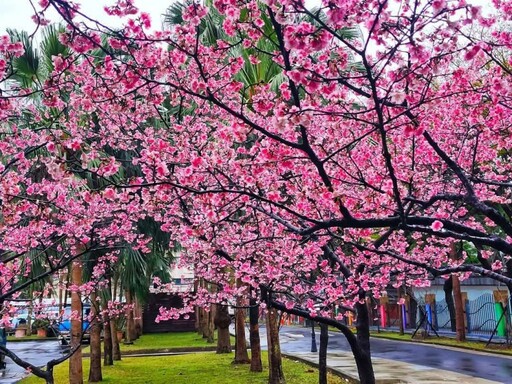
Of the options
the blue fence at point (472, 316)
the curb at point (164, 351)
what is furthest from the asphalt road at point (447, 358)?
the curb at point (164, 351)

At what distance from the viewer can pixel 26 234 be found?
8180 mm

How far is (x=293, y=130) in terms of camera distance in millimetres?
5227

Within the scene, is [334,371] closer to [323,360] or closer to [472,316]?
[323,360]

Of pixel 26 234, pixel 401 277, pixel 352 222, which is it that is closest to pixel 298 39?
pixel 352 222

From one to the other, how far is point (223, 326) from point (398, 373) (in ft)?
21.2

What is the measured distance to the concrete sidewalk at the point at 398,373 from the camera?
11.5 m

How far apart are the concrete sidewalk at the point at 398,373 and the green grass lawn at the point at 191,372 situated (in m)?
0.52

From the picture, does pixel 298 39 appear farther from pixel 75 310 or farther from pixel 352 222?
pixel 75 310

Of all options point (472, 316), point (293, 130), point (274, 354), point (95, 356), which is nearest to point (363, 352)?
point (293, 130)

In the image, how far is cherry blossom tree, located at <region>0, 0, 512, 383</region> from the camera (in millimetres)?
3697

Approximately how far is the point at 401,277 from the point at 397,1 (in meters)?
6.67

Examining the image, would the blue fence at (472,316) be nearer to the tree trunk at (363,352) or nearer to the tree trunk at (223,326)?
the tree trunk at (223,326)

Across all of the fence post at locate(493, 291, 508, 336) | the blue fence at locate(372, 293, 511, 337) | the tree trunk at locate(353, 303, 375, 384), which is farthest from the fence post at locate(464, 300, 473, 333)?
the tree trunk at locate(353, 303, 375, 384)

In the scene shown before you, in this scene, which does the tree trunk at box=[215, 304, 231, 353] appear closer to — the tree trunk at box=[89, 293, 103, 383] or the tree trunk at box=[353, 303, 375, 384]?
the tree trunk at box=[89, 293, 103, 383]
